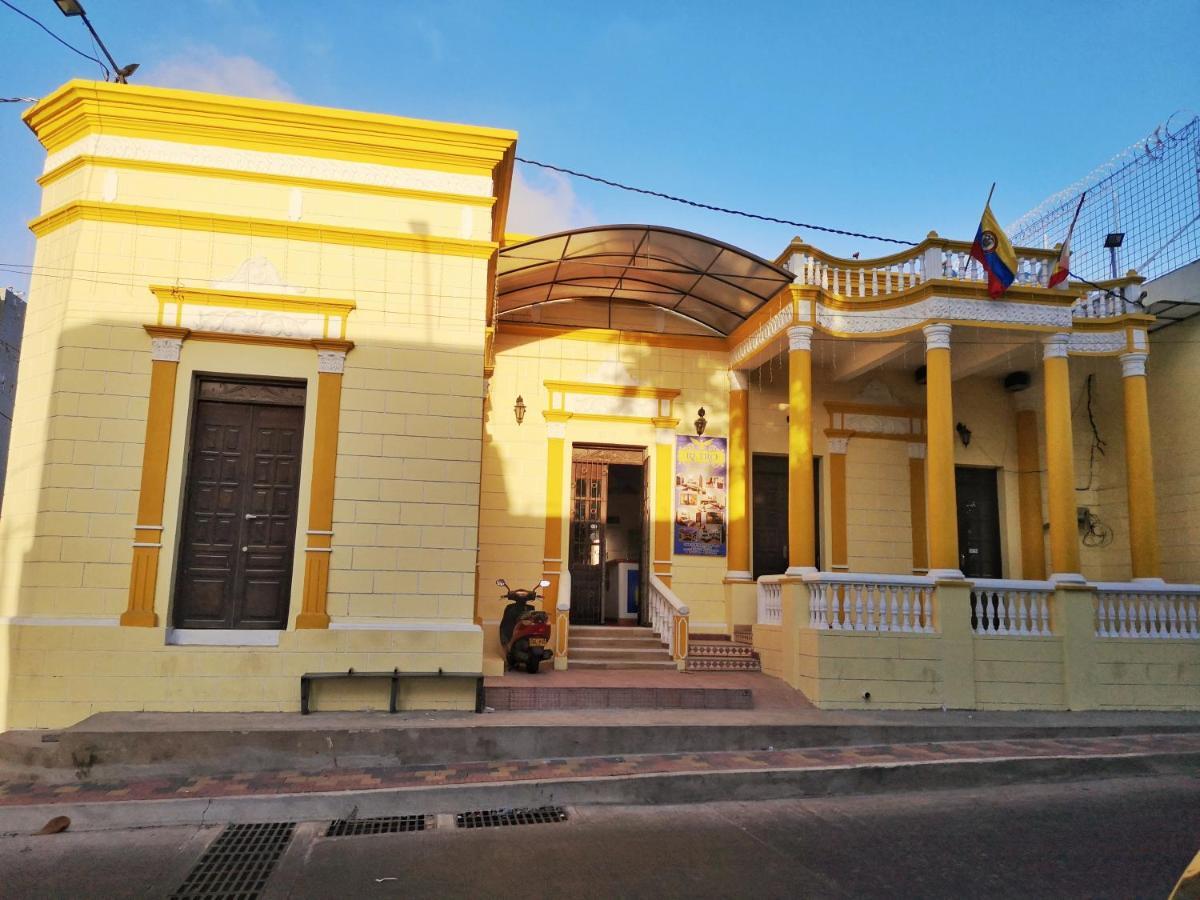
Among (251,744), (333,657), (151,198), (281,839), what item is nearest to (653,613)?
(333,657)

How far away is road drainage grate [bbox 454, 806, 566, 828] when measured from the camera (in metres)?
5.59

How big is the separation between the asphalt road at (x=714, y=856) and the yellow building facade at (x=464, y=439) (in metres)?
2.35

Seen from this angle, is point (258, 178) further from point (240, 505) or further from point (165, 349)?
point (240, 505)

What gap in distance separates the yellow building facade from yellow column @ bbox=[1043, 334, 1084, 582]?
3cm

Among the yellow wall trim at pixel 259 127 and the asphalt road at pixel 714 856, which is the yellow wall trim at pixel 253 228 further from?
the asphalt road at pixel 714 856

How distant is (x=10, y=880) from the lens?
453 centimetres

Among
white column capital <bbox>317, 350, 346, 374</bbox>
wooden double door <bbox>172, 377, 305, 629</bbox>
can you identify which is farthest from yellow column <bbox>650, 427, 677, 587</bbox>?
wooden double door <bbox>172, 377, 305, 629</bbox>

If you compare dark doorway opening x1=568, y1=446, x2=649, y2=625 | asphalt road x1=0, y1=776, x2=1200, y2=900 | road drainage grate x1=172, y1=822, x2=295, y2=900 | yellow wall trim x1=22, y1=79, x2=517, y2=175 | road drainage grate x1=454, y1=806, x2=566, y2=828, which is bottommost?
road drainage grate x1=172, y1=822, x2=295, y2=900

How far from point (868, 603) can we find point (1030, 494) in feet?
16.2

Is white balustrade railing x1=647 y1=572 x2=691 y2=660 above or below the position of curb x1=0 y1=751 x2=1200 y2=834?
above

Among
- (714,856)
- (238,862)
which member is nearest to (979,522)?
(714,856)

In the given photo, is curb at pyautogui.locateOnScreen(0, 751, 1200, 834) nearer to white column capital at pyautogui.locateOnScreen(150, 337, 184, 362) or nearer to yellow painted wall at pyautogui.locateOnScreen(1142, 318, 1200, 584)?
white column capital at pyautogui.locateOnScreen(150, 337, 184, 362)

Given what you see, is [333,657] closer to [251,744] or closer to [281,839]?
[251,744]

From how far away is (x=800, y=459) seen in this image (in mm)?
9695
